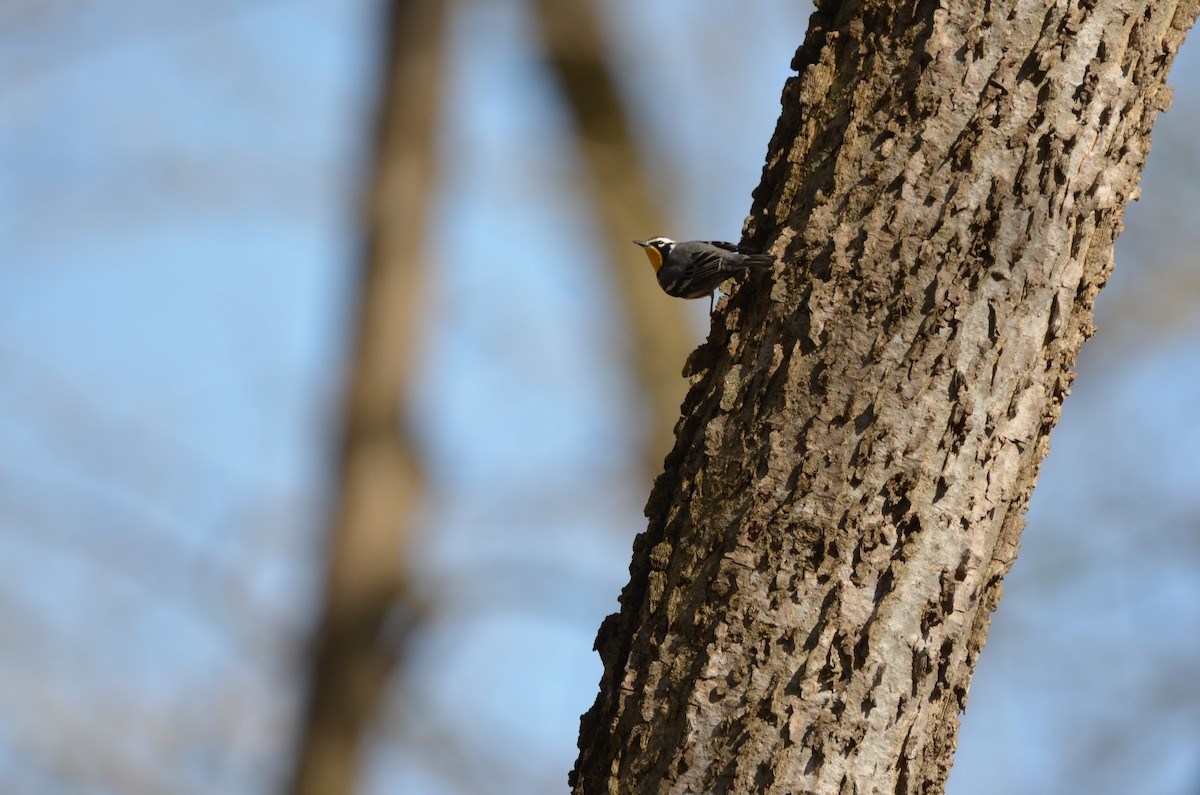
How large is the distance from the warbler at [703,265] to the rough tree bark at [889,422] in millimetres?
92

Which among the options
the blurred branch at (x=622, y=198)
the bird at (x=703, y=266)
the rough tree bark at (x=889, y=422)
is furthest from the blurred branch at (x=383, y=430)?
the rough tree bark at (x=889, y=422)

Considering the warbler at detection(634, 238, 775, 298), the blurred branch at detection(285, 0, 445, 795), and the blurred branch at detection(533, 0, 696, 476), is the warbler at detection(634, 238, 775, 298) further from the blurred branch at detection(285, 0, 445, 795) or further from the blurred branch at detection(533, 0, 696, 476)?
the blurred branch at detection(533, 0, 696, 476)

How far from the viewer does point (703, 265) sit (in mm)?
2396

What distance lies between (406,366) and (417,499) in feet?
2.36

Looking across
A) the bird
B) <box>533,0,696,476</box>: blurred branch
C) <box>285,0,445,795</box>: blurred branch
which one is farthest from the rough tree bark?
<box>533,0,696,476</box>: blurred branch

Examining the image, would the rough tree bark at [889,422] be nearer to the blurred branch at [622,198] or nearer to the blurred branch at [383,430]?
the blurred branch at [383,430]

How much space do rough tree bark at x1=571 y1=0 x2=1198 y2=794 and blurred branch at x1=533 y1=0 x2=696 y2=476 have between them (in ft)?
16.2

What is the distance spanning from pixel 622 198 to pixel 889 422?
5.34m

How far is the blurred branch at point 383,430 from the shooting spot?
5.68m

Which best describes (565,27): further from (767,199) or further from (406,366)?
(767,199)

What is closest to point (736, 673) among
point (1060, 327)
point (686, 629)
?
point (686, 629)

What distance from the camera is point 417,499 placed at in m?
5.97

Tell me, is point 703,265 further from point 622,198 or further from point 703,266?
point 622,198

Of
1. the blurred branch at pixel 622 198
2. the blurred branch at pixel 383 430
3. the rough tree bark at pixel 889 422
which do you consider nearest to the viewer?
the rough tree bark at pixel 889 422
